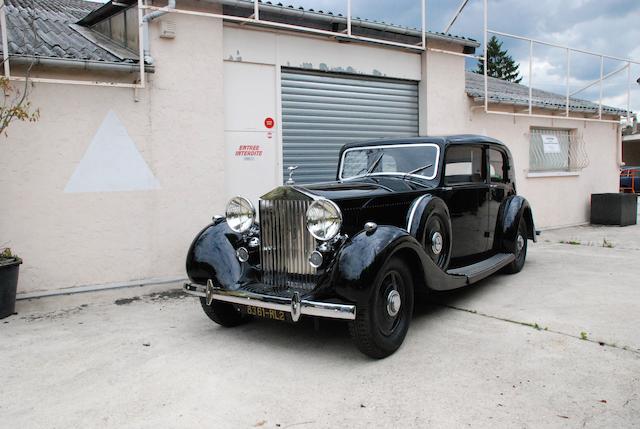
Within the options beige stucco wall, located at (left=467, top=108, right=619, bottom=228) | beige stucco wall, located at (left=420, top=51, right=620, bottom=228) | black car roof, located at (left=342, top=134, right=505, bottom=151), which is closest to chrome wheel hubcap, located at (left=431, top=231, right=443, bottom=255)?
black car roof, located at (left=342, top=134, right=505, bottom=151)

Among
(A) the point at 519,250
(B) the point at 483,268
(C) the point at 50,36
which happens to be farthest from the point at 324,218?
(C) the point at 50,36

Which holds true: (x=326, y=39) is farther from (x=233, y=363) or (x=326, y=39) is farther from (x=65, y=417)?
(x=65, y=417)

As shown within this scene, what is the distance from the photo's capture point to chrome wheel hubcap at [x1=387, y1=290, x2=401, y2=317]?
3.94 meters

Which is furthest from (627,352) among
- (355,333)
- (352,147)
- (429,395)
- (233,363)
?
(352,147)

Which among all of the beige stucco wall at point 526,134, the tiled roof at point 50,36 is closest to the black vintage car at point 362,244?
the tiled roof at point 50,36

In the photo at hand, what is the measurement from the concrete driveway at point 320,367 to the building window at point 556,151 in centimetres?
606

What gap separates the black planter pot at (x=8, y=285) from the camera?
4910mm

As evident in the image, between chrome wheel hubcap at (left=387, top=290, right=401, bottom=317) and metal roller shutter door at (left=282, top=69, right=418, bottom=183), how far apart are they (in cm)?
388

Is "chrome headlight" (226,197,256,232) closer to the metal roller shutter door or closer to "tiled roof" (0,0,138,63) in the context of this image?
"tiled roof" (0,0,138,63)

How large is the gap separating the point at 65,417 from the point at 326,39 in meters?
6.32

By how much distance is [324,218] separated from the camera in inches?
153

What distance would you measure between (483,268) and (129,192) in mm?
4104

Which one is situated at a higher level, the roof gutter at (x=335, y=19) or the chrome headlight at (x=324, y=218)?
the roof gutter at (x=335, y=19)

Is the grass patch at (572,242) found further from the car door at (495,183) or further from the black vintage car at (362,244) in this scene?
the black vintage car at (362,244)
